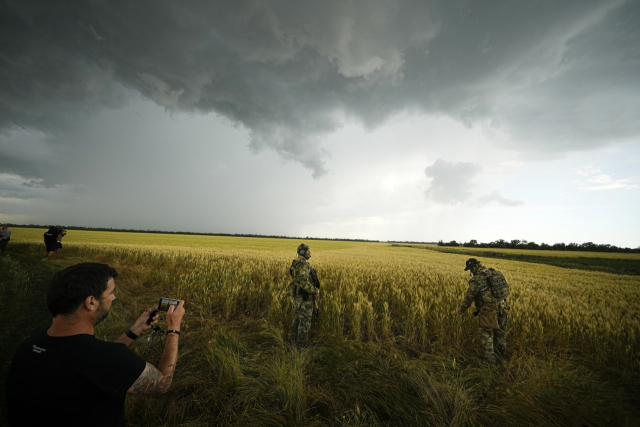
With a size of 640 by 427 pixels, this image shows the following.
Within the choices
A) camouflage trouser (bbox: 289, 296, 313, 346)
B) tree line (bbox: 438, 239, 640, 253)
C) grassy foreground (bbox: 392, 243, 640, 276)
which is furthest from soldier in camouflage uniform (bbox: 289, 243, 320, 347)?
tree line (bbox: 438, 239, 640, 253)

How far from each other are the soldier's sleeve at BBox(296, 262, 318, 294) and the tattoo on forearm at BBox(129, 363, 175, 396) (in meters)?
3.11

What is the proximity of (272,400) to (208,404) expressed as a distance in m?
0.82

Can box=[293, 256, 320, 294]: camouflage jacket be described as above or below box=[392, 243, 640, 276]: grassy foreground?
above

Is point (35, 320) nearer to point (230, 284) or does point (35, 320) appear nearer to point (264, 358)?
point (230, 284)

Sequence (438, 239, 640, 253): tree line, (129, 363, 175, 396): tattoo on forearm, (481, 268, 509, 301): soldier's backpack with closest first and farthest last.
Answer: (129, 363, 175, 396): tattoo on forearm < (481, 268, 509, 301): soldier's backpack < (438, 239, 640, 253): tree line

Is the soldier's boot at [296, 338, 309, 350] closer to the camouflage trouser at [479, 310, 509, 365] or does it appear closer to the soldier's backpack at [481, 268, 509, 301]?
the camouflage trouser at [479, 310, 509, 365]

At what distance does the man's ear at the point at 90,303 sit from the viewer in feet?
6.43

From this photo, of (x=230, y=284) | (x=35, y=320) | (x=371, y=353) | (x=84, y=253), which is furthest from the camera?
(x=84, y=253)

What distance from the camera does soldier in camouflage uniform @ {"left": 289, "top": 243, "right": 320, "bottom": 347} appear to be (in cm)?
500

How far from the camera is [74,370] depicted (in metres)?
1.65

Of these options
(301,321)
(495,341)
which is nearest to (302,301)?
(301,321)

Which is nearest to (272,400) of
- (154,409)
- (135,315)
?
(154,409)

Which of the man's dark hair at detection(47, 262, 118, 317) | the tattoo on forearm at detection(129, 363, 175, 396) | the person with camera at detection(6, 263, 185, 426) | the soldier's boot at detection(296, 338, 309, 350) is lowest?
the soldier's boot at detection(296, 338, 309, 350)

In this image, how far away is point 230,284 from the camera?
24.8ft
